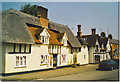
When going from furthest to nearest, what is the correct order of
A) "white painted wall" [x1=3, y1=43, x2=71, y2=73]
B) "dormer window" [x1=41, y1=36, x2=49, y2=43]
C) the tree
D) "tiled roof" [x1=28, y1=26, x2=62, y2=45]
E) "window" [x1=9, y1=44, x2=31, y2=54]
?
the tree
"dormer window" [x1=41, y1=36, x2=49, y2=43]
"tiled roof" [x1=28, y1=26, x2=62, y2=45]
"window" [x1=9, y1=44, x2=31, y2=54]
"white painted wall" [x1=3, y1=43, x2=71, y2=73]

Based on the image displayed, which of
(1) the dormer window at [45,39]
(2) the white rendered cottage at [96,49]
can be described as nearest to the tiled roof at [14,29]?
(1) the dormer window at [45,39]

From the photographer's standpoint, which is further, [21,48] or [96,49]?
[96,49]

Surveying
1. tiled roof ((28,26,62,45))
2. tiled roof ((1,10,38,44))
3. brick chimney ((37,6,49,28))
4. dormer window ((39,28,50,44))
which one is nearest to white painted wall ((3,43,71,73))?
dormer window ((39,28,50,44))

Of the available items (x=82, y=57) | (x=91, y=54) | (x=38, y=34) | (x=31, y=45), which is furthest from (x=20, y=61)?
(x=91, y=54)

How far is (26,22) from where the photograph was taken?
2019 cm

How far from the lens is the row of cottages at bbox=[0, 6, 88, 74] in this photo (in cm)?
1641

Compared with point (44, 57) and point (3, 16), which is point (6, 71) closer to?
point (44, 57)

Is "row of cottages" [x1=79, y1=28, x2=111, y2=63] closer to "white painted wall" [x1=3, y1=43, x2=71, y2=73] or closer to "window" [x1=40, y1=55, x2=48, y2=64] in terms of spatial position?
"white painted wall" [x1=3, y1=43, x2=71, y2=73]

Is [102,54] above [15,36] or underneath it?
underneath

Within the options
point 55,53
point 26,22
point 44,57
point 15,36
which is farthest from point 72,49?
point 15,36

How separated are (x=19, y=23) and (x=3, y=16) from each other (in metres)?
2.32

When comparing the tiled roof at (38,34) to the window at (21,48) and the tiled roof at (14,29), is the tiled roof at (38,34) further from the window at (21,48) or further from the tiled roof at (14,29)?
the window at (21,48)

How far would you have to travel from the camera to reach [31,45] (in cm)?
1875

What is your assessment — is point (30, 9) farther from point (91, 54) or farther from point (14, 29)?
point (14, 29)
